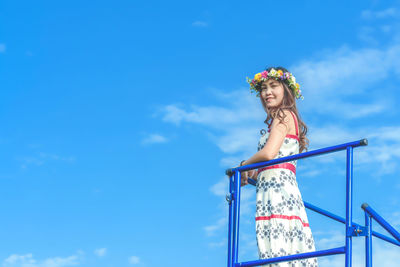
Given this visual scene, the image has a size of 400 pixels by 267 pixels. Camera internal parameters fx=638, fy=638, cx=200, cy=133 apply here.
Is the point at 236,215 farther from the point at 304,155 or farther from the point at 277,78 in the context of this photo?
the point at 277,78

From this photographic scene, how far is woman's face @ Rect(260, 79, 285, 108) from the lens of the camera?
23.1 feet

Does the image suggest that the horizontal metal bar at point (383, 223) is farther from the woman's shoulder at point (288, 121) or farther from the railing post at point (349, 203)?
the woman's shoulder at point (288, 121)

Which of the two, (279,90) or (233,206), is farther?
(279,90)

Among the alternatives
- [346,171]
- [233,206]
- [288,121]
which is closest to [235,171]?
[233,206]

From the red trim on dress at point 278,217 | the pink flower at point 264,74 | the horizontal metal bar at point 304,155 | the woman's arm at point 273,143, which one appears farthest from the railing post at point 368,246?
the pink flower at point 264,74

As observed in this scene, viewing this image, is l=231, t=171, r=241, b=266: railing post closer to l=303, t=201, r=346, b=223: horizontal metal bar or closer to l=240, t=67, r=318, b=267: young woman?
l=240, t=67, r=318, b=267: young woman

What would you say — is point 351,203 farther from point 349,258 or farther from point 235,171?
point 235,171

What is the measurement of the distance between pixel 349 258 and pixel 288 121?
1820 mm

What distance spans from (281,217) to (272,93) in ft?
4.70

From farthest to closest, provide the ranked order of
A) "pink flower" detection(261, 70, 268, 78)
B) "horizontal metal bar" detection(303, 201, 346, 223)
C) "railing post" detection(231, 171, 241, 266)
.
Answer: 1. "horizontal metal bar" detection(303, 201, 346, 223)
2. "pink flower" detection(261, 70, 268, 78)
3. "railing post" detection(231, 171, 241, 266)

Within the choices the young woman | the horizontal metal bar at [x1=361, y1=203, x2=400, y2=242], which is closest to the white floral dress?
the young woman

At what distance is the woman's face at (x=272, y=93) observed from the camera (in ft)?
23.1

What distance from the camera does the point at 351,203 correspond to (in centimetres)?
560

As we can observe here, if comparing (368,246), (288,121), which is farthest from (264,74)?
(368,246)
